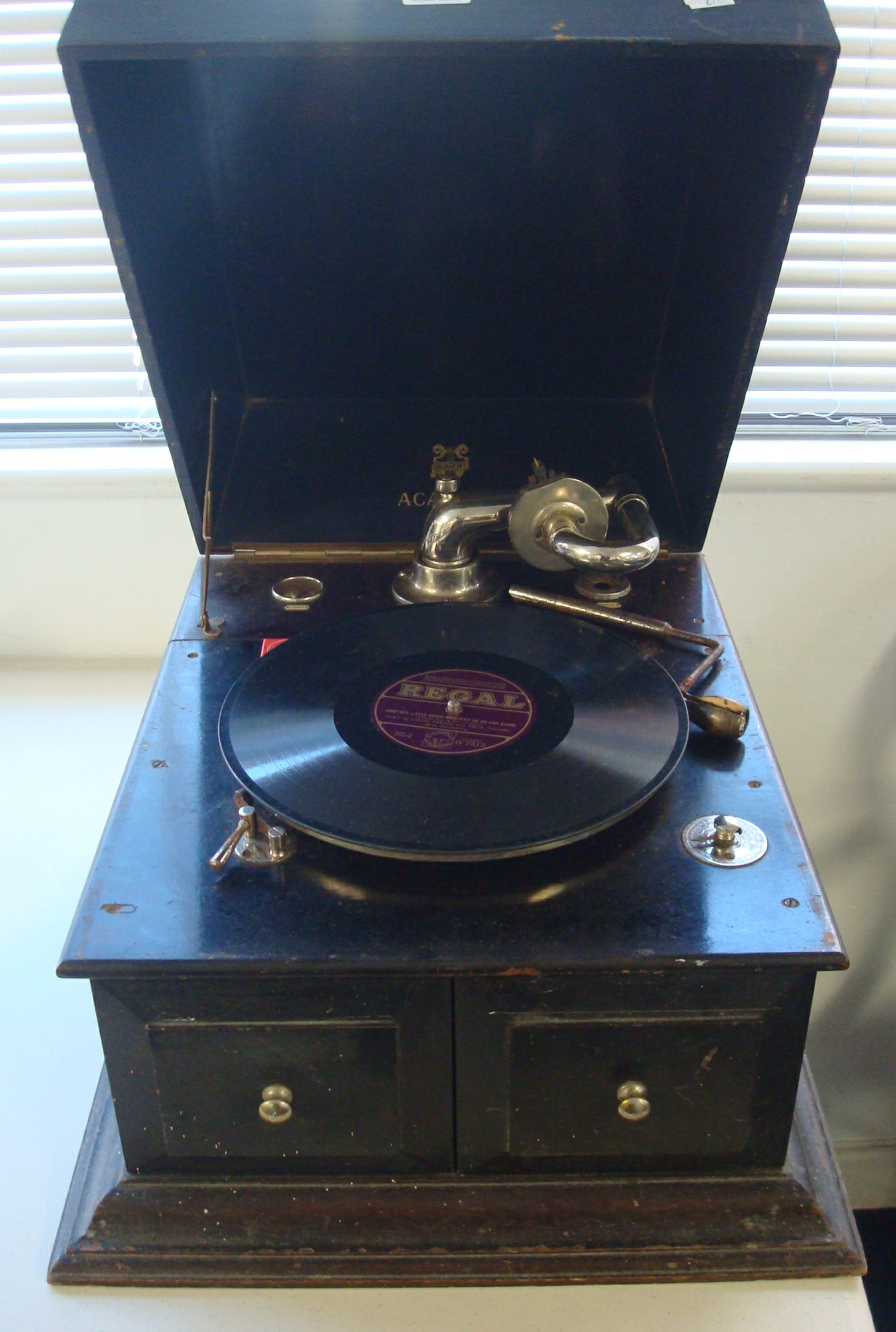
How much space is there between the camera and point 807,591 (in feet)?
6.43

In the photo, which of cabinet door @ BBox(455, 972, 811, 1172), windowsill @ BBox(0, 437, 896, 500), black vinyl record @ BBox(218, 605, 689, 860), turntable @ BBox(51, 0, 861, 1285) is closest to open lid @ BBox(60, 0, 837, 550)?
turntable @ BBox(51, 0, 861, 1285)

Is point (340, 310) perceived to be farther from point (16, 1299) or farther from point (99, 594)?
point (16, 1299)

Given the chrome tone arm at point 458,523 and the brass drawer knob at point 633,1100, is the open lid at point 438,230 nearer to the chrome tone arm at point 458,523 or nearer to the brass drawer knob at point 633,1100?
the chrome tone arm at point 458,523

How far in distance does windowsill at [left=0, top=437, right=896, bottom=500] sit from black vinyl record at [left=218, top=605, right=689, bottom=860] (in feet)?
2.45

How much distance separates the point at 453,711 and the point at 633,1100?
15.2 inches

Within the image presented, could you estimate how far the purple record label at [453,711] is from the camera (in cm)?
107

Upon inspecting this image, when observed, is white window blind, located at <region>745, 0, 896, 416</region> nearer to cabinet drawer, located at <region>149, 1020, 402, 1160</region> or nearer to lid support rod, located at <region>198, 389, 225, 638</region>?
lid support rod, located at <region>198, 389, 225, 638</region>

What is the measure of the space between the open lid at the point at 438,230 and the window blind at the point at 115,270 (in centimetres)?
51

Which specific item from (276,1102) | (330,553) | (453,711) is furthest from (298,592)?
(276,1102)

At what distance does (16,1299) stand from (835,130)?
1809 mm

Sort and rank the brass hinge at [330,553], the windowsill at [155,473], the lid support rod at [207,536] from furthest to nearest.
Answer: the windowsill at [155,473] < the brass hinge at [330,553] < the lid support rod at [207,536]

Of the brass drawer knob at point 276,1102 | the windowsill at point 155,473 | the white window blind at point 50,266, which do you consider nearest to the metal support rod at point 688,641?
the brass drawer knob at point 276,1102

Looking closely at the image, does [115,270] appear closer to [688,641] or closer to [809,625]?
[688,641]

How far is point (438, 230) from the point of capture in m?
1.35
